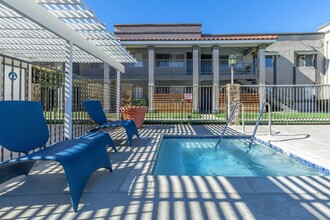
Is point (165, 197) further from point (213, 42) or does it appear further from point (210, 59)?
point (210, 59)

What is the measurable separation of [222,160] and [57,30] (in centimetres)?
421

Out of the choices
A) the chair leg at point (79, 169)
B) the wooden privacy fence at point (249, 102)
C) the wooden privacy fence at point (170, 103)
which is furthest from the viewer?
the wooden privacy fence at point (249, 102)

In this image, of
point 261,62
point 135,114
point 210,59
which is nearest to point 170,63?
point 210,59

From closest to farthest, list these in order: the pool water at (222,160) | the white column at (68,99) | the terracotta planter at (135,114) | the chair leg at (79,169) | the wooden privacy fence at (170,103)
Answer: the chair leg at (79,169) → the pool water at (222,160) → the white column at (68,99) → the terracotta planter at (135,114) → the wooden privacy fence at (170,103)

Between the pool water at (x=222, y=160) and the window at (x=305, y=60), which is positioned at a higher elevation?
the window at (x=305, y=60)

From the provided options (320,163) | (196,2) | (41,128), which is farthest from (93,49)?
(196,2)

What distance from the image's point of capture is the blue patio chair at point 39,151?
8.13 feet

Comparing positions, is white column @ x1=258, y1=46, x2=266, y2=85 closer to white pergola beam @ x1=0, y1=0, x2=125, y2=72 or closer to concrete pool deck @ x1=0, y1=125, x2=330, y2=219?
white pergola beam @ x1=0, y1=0, x2=125, y2=72

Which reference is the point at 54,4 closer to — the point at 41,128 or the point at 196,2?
the point at 41,128

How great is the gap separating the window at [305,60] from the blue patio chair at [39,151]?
24247mm

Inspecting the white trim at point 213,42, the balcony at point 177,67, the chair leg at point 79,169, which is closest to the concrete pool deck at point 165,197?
the chair leg at point 79,169

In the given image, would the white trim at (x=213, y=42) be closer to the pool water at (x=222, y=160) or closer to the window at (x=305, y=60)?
the window at (x=305, y=60)

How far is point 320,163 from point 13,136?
14.4ft

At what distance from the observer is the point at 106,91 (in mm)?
10742
